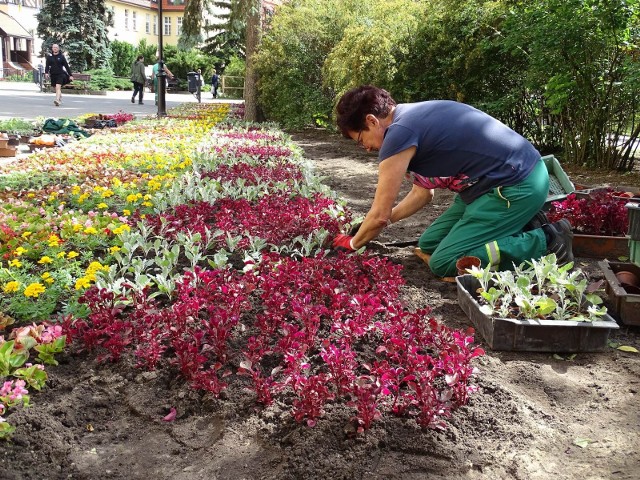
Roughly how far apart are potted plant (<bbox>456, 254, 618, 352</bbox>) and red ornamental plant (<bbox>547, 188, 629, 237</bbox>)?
188 cm

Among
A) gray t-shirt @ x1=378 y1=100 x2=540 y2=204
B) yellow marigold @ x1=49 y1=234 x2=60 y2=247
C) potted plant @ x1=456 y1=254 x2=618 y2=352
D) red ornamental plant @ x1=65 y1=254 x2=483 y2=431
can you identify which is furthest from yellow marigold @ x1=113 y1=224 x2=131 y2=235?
potted plant @ x1=456 y1=254 x2=618 y2=352

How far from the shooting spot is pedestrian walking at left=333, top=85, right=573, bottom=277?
12.7 ft

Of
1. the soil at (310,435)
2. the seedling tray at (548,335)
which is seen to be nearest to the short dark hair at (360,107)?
the seedling tray at (548,335)

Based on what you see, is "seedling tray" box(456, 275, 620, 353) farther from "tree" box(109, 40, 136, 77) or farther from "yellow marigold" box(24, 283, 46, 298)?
"tree" box(109, 40, 136, 77)

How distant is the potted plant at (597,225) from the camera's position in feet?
16.5

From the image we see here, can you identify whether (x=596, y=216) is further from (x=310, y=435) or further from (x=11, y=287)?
(x=11, y=287)

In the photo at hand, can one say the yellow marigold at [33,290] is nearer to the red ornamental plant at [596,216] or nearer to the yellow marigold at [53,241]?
the yellow marigold at [53,241]

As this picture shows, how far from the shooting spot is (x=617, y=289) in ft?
11.8

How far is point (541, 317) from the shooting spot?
3.27 m

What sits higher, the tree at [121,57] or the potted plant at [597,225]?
the tree at [121,57]

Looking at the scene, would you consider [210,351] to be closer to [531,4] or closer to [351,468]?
[351,468]

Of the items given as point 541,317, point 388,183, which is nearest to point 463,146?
point 388,183

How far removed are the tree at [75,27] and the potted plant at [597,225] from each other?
44.1m

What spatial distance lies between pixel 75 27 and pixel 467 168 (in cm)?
4528
